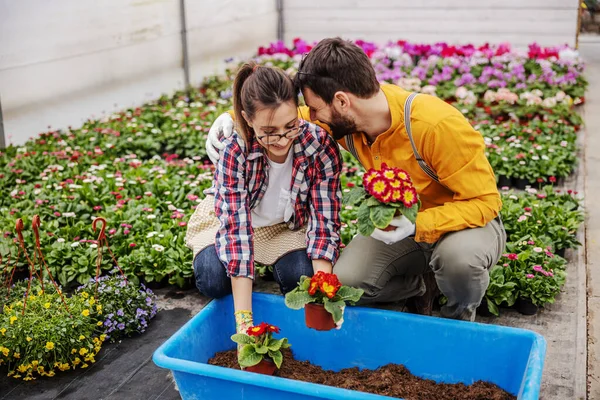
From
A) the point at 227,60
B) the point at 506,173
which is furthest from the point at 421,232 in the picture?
the point at 227,60

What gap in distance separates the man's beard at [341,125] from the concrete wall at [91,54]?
359cm

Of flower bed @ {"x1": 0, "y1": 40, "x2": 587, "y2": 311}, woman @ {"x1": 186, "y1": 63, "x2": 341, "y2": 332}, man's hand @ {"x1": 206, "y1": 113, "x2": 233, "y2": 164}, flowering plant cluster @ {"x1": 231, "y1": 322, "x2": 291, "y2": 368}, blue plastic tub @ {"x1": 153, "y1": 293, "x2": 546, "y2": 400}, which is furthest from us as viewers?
flower bed @ {"x1": 0, "y1": 40, "x2": 587, "y2": 311}

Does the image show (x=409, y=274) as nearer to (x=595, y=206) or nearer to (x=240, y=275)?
(x=240, y=275)

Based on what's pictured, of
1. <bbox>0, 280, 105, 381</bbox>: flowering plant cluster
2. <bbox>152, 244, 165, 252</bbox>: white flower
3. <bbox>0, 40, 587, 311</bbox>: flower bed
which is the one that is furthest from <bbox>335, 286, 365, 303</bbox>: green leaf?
<bbox>152, 244, 165, 252</bbox>: white flower

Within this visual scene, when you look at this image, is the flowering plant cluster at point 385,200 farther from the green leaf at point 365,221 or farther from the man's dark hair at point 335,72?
the man's dark hair at point 335,72

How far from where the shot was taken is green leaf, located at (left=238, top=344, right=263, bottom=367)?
2.04 m

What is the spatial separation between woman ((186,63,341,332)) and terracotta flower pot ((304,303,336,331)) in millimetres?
226

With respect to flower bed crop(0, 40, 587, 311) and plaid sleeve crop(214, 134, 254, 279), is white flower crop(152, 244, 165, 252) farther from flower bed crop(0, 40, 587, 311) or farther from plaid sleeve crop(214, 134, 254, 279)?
plaid sleeve crop(214, 134, 254, 279)

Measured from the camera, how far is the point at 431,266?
2314mm

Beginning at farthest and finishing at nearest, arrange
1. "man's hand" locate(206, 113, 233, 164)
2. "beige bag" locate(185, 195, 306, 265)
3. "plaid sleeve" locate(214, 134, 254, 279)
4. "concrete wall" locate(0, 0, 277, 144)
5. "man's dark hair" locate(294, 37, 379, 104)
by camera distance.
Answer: "concrete wall" locate(0, 0, 277, 144)
"beige bag" locate(185, 195, 306, 265)
"man's hand" locate(206, 113, 233, 164)
"plaid sleeve" locate(214, 134, 254, 279)
"man's dark hair" locate(294, 37, 379, 104)

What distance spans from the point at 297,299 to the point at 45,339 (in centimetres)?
96

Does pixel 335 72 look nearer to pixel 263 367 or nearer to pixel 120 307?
pixel 263 367

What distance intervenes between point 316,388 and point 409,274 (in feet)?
2.80

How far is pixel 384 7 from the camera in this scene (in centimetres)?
964
